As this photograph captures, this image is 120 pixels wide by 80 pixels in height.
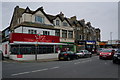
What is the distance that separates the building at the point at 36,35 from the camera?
19.2 metres

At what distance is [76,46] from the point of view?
33.7 meters

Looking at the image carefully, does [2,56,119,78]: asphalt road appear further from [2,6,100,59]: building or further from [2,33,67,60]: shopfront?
[2,6,100,59]: building

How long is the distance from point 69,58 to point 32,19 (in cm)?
1102

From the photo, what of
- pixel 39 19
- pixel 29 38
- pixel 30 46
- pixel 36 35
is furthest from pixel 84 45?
Result: pixel 29 38

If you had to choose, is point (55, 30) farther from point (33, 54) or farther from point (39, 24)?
point (33, 54)

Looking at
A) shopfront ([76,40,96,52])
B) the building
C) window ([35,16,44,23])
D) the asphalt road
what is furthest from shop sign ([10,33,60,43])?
shopfront ([76,40,96,52])

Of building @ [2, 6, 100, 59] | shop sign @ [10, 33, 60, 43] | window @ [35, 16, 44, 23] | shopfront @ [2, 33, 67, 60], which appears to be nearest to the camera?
shop sign @ [10, 33, 60, 43]

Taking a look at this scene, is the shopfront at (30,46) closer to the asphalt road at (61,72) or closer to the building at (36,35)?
the building at (36,35)

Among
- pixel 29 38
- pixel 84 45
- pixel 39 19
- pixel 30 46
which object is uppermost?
pixel 39 19

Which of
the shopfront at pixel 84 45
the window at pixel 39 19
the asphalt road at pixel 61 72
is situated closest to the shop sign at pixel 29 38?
the window at pixel 39 19

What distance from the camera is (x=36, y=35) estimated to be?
2097 cm

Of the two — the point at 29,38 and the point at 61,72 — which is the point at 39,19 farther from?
the point at 61,72

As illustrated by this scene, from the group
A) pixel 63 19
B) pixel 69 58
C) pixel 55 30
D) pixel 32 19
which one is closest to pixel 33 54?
pixel 69 58

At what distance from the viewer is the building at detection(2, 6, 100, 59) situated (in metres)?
19.2
